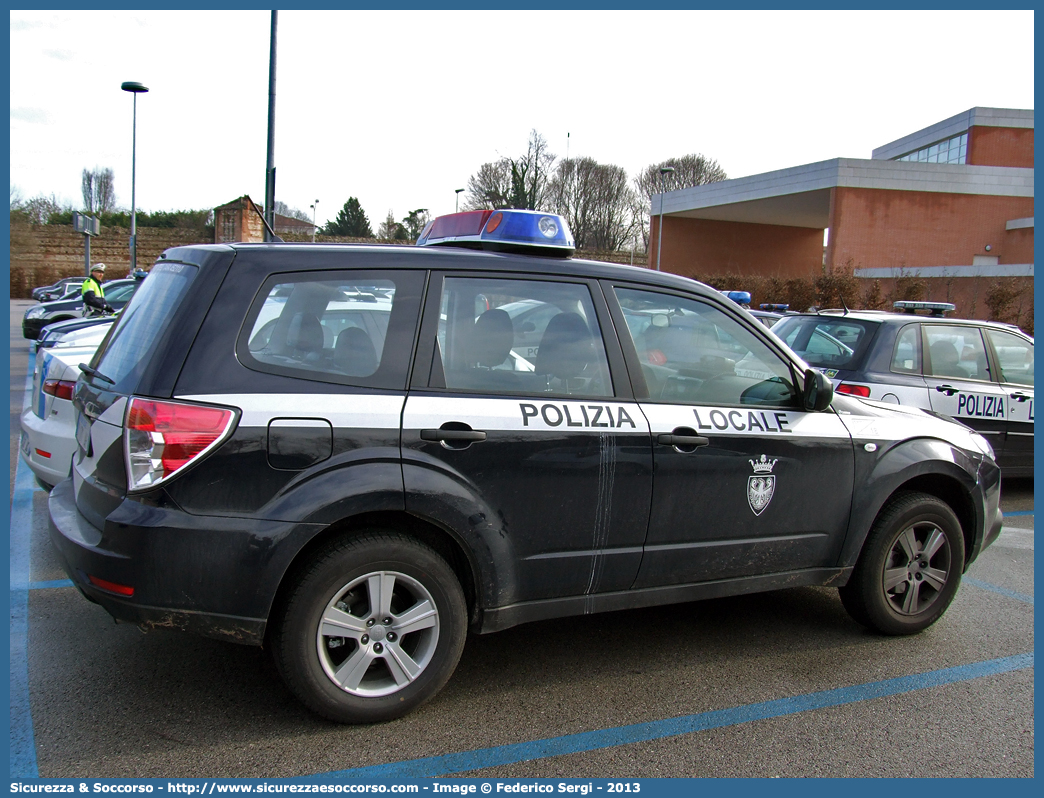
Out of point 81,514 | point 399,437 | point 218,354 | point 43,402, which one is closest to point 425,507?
point 399,437

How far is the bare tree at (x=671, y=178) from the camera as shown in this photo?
2584 inches

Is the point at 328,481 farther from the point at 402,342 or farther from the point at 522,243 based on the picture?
the point at 522,243

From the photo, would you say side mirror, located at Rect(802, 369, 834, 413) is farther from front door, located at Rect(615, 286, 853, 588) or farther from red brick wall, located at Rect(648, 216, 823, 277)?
red brick wall, located at Rect(648, 216, 823, 277)

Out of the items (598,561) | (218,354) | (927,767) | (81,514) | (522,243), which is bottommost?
(927,767)

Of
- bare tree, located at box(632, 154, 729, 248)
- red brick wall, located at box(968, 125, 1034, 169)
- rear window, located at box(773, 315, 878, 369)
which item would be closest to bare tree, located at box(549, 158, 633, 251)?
bare tree, located at box(632, 154, 729, 248)

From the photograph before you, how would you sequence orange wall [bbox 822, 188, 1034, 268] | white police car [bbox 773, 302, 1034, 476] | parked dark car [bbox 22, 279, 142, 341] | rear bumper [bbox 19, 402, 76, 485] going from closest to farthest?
rear bumper [bbox 19, 402, 76, 485]
white police car [bbox 773, 302, 1034, 476]
parked dark car [bbox 22, 279, 142, 341]
orange wall [bbox 822, 188, 1034, 268]

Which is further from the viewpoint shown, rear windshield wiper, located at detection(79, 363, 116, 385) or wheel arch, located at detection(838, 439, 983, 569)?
wheel arch, located at detection(838, 439, 983, 569)

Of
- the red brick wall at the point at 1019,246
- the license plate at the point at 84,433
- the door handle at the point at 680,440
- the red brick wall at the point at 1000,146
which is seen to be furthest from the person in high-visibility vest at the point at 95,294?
the red brick wall at the point at 1000,146

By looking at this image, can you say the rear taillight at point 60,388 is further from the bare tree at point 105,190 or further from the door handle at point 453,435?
the bare tree at point 105,190

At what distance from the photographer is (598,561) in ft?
11.1

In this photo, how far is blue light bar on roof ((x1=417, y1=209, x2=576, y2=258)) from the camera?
361cm

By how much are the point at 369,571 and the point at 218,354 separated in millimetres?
965

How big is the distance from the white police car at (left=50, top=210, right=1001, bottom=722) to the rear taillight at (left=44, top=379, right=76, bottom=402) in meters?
1.70

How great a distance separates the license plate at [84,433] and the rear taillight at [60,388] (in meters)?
1.77
